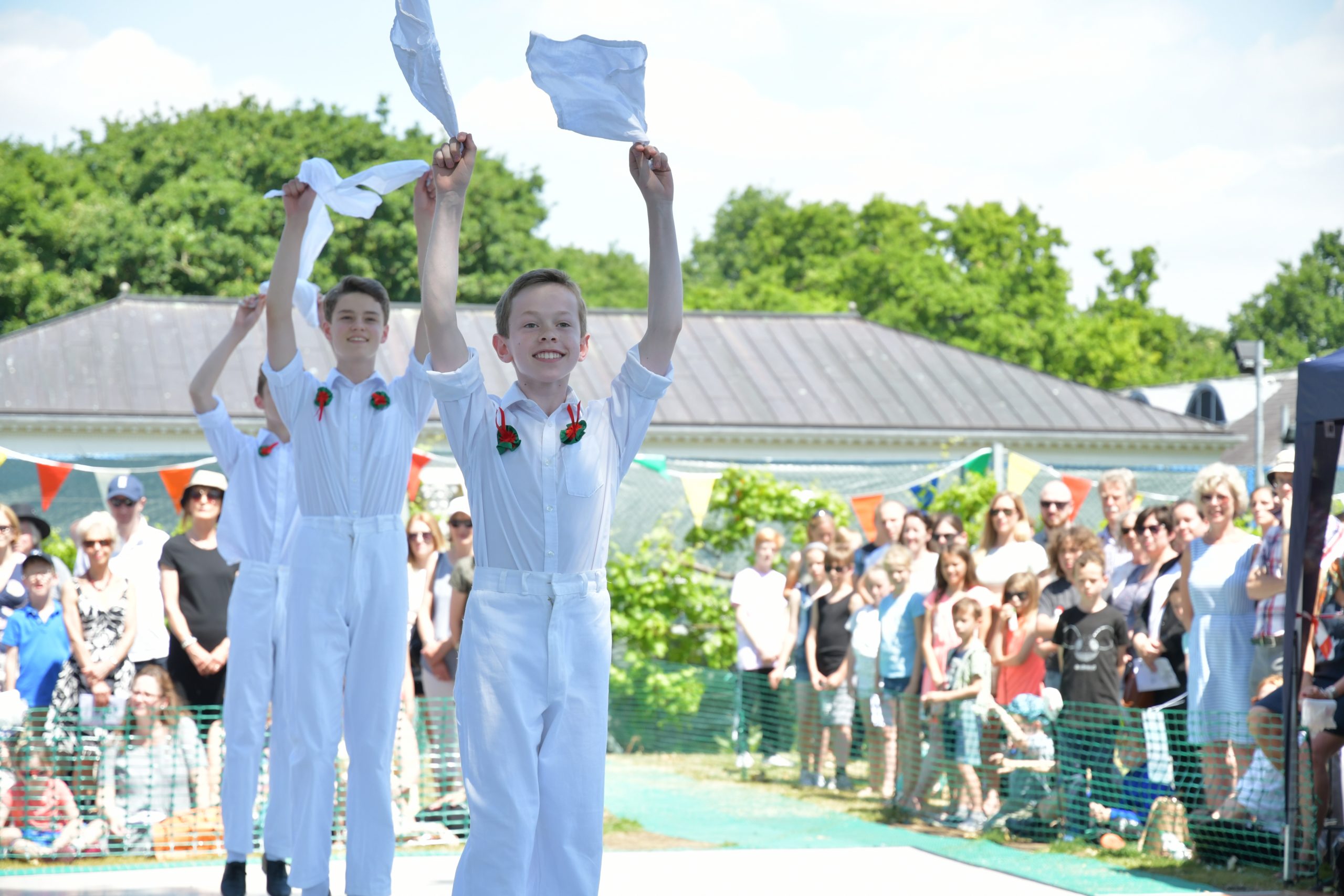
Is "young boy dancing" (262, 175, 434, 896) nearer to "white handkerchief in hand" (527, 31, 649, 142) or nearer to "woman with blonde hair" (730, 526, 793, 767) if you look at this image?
"white handkerchief in hand" (527, 31, 649, 142)

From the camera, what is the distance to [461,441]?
374 cm

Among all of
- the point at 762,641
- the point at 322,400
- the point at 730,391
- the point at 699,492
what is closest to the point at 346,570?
the point at 322,400

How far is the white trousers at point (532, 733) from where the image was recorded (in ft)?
11.7

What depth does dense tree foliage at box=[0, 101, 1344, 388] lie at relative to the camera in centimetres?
4478

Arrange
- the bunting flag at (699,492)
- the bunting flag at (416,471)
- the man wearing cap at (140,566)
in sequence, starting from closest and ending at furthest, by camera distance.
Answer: the man wearing cap at (140,566) < the bunting flag at (416,471) < the bunting flag at (699,492)

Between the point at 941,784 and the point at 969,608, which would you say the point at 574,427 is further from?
the point at 941,784

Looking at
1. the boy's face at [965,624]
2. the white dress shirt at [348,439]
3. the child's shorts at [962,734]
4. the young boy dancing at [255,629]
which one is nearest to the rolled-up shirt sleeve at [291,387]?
the white dress shirt at [348,439]

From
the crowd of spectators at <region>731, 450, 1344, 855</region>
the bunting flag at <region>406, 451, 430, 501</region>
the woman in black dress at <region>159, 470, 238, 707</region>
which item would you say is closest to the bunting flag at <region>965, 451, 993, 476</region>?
the crowd of spectators at <region>731, 450, 1344, 855</region>

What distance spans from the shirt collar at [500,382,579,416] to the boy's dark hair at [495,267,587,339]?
14cm

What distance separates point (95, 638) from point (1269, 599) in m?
6.29

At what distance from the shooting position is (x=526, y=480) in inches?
145

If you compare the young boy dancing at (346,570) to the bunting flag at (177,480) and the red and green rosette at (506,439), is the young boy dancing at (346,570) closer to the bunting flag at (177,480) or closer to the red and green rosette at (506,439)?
the red and green rosette at (506,439)

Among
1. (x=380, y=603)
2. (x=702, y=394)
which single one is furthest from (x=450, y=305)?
(x=702, y=394)

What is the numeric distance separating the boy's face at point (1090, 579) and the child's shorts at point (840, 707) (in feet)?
9.06
